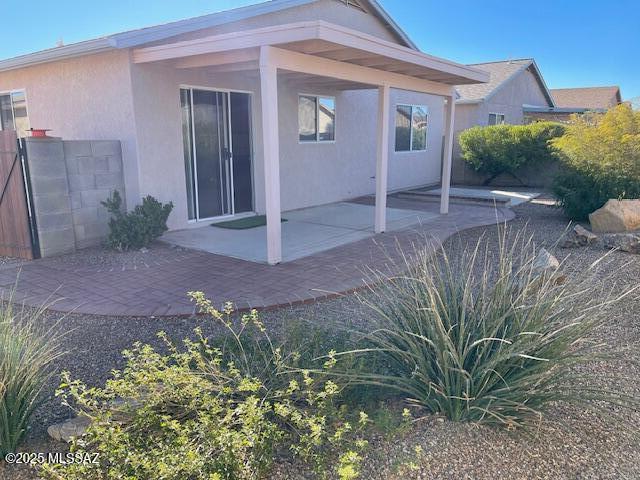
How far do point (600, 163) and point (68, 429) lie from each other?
9479 millimetres

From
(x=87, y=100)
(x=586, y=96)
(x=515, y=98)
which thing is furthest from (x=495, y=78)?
(x=87, y=100)

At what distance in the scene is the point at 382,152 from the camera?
7.95 metres

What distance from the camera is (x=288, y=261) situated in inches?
248

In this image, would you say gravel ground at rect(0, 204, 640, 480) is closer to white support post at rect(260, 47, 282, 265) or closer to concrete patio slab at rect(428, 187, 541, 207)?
white support post at rect(260, 47, 282, 265)

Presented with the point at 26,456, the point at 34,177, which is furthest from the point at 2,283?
the point at 26,456

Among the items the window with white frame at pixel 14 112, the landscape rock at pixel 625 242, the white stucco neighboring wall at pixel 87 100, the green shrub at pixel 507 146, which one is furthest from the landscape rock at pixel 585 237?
the window with white frame at pixel 14 112

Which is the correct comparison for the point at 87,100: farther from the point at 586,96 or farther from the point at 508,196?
the point at 586,96

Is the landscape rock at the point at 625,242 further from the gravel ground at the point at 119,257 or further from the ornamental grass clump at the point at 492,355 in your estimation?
the gravel ground at the point at 119,257

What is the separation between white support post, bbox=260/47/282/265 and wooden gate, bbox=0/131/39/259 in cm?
327

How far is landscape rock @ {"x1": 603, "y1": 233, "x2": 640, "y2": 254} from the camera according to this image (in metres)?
6.86

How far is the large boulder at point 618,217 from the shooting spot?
7.45m

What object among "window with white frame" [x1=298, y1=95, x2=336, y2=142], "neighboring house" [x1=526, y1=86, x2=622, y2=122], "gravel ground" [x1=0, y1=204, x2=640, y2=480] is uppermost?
"neighboring house" [x1=526, y1=86, x2=622, y2=122]

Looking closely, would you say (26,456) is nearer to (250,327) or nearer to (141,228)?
(250,327)

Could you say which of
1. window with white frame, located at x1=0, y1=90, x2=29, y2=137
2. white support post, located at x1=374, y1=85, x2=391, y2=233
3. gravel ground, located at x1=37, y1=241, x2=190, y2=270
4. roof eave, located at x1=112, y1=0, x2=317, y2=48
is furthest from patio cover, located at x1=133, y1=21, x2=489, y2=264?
window with white frame, located at x1=0, y1=90, x2=29, y2=137
